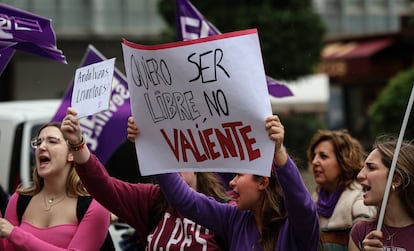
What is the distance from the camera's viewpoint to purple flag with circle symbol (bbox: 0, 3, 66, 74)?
17.5ft

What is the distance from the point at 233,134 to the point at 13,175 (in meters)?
3.86

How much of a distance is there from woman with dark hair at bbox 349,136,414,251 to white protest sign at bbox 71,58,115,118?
3.97 ft

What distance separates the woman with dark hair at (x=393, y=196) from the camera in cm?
443

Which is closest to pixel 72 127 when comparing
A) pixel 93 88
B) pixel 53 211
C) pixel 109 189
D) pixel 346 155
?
pixel 93 88

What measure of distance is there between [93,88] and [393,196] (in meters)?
1.45

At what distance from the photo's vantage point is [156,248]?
473cm

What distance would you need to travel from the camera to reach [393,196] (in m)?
4.48

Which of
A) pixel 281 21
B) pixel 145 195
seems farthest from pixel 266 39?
pixel 145 195

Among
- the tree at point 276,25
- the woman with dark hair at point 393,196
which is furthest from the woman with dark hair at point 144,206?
the tree at point 276,25

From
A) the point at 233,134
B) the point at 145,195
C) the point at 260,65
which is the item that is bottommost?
the point at 145,195

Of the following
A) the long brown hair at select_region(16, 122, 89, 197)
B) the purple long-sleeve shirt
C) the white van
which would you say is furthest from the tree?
the purple long-sleeve shirt

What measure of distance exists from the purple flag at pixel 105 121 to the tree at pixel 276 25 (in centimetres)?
1165

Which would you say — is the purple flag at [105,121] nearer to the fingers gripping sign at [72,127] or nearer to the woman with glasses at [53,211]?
the woman with glasses at [53,211]

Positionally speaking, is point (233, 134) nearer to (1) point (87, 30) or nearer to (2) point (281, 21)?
(2) point (281, 21)
